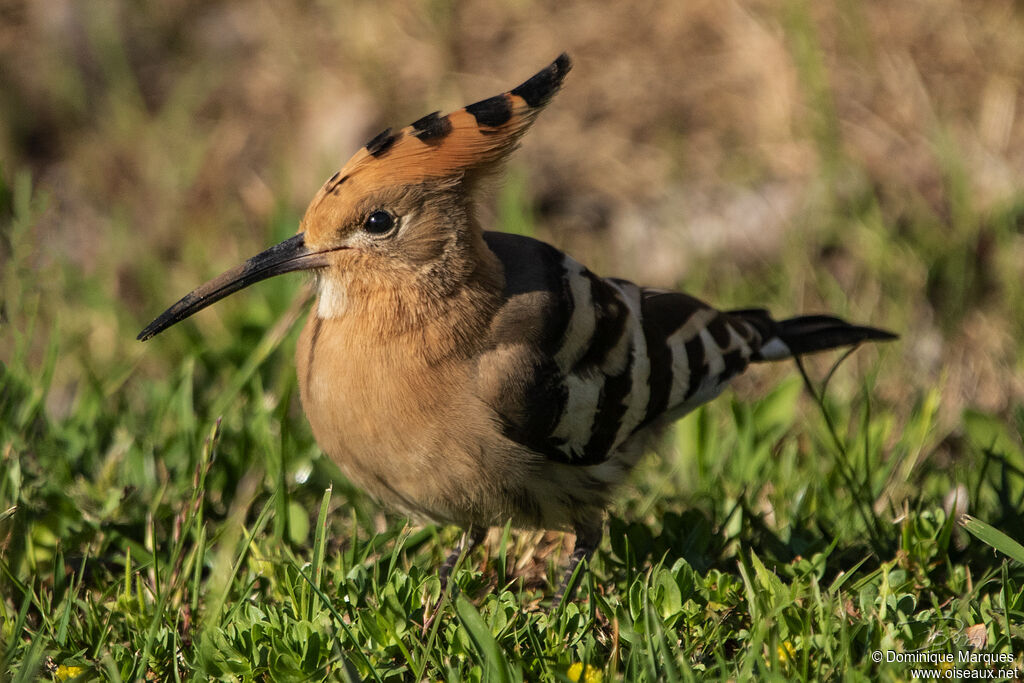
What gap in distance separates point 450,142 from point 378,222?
9.4 inches

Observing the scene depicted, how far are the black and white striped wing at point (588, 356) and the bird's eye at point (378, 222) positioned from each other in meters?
0.33

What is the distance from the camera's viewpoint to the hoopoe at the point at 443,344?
7.88ft

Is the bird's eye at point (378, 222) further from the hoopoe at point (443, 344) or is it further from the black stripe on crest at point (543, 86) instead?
the black stripe on crest at point (543, 86)

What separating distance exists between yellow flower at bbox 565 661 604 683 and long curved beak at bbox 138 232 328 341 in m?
1.04

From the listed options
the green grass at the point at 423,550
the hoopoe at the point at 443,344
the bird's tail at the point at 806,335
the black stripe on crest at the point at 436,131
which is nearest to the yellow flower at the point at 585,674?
the green grass at the point at 423,550

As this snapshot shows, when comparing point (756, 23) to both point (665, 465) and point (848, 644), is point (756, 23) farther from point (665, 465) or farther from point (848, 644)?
point (848, 644)

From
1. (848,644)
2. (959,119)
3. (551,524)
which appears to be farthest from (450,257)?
(959,119)

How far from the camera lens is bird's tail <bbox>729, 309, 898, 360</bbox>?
10.2 ft

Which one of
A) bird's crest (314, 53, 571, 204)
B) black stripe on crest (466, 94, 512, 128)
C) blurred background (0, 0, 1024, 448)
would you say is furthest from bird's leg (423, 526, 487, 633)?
blurred background (0, 0, 1024, 448)

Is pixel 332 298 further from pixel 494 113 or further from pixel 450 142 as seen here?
pixel 494 113

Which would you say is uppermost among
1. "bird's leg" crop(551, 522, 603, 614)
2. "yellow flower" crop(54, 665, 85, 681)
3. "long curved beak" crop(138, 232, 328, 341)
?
"long curved beak" crop(138, 232, 328, 341)

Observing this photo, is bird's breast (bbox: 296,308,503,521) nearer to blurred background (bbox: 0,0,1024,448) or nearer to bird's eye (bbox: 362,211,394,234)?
bird's eye (bbox: 362,211,394,234)

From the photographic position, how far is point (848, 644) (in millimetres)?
1991

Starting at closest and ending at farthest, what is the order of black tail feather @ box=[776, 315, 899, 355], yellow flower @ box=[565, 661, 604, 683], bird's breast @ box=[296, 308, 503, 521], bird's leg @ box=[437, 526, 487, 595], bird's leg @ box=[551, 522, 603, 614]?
1. yellow flower @ box=[565, 661, 604, 683]
2. bird's breast @ box=[296, 308, 503, 521]
3. bird's leg @ box=[551, 522, 603, 614]
4. bird's leg @ box=[437, 526, 487, 595]
5. black tail feather @ box=[776, 315, 899, 355]
